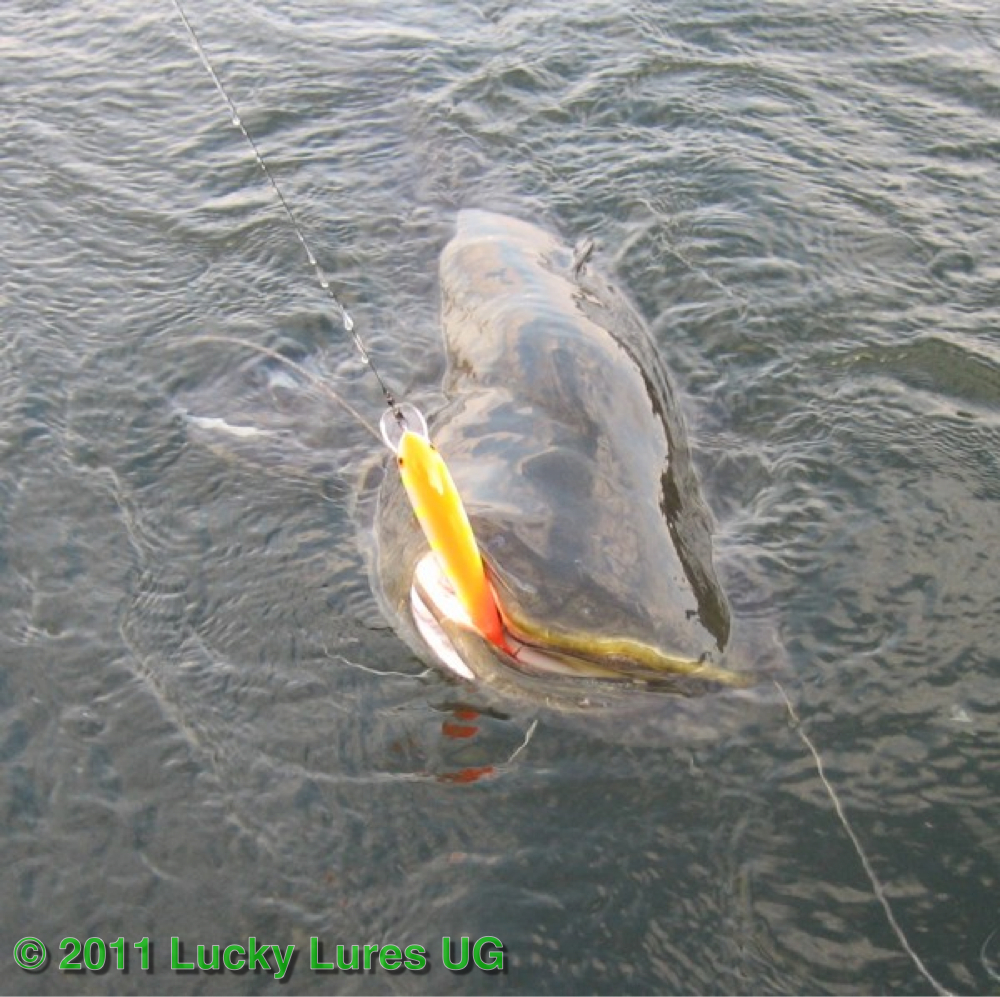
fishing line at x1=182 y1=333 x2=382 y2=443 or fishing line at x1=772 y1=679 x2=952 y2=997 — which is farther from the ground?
fishing line at x1=182 y1=333 x2=382 y2=443

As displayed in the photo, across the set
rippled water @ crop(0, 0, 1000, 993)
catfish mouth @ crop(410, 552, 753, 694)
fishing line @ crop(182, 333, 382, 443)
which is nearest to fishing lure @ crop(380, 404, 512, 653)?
catfish mouth @ crop(410, 552, 753, 694)

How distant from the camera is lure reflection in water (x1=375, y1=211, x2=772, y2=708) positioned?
13.0 feet

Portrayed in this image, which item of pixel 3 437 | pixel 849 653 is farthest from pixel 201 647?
pixel 849 653

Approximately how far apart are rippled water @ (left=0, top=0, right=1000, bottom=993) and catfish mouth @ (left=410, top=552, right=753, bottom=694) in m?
0.24

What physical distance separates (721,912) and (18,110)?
740 cm

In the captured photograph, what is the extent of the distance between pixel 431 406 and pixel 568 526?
1.76 meters

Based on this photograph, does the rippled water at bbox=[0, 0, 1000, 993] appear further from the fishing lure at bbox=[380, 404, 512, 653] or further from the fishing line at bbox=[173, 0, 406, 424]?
the fishing lure at bbox=[380, 404, 512, 653]

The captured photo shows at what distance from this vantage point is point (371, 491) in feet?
17.6

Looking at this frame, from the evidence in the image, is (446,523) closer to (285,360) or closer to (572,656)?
(572,656)

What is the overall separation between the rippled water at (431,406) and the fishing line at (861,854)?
3 cm

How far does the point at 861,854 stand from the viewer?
390 cm

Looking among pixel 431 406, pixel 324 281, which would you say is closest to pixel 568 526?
pixel 431 406

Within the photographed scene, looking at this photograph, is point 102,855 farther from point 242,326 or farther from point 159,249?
point 159,249

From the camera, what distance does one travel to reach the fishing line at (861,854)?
359cm
